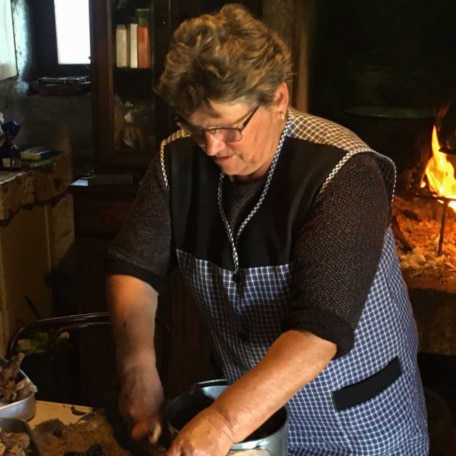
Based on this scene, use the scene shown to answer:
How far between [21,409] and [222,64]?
701mm

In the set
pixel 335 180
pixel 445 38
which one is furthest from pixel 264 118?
pixel 445 38

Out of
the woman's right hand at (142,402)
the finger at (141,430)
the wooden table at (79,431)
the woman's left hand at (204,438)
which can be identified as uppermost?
the woman's left hand at (204,438)

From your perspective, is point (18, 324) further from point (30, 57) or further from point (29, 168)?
point (30, 57)

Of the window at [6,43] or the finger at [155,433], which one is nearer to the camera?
the finger at [155,433]

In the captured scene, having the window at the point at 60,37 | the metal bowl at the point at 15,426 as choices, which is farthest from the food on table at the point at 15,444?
the window at the point at 60,37

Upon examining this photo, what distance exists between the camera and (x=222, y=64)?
3.14ft

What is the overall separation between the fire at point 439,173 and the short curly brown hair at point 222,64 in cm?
162

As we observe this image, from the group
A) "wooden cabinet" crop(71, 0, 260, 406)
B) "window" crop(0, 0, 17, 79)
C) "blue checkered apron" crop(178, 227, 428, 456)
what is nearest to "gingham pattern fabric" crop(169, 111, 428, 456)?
"blue checkered apron" crop(178, 227, 428, 456)

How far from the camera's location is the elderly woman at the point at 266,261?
95 centimetres

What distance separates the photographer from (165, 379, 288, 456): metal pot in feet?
2.82

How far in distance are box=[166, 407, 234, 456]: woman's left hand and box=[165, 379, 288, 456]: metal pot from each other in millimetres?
16

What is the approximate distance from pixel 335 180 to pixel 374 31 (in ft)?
6.02

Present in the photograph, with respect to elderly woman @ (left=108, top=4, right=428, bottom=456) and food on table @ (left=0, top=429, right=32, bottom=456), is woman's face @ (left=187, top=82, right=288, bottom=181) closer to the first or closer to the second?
elderly woman @ (left=108, top=4, right=428, bottom=456)

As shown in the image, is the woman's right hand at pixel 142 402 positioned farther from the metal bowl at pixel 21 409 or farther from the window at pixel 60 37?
the window at pixel 60 37
